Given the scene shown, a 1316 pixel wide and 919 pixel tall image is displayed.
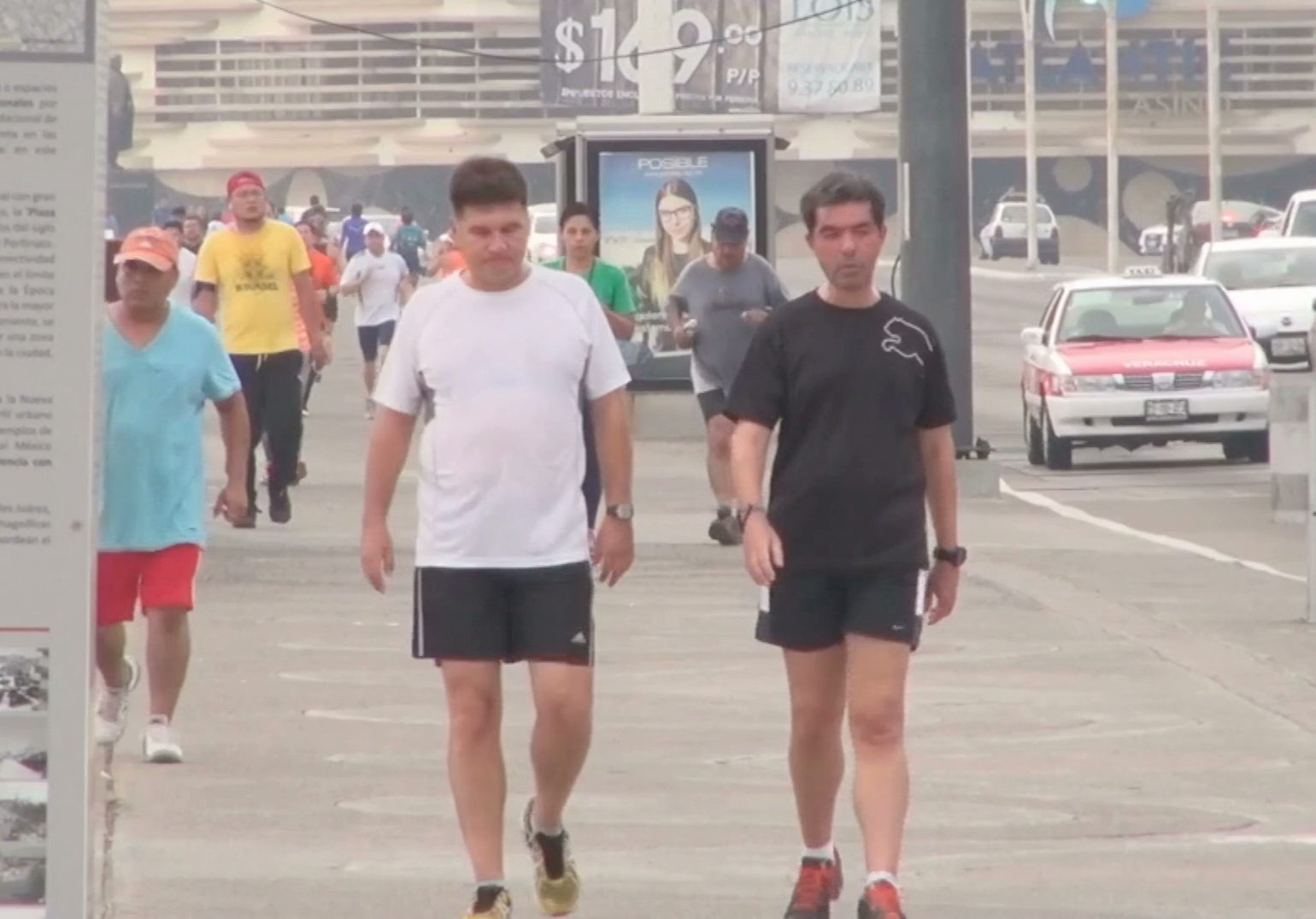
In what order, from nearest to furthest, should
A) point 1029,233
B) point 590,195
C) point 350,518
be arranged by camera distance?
point 350,518 < point 590,195 < point 1029,233

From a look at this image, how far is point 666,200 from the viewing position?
2686 centimetres

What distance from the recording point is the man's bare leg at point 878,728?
7.58 m

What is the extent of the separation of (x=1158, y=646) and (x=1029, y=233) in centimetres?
6739

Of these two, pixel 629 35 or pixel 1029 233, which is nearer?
pixel 629 35

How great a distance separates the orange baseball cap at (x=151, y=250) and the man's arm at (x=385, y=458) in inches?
85.0

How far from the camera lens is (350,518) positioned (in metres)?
19.3

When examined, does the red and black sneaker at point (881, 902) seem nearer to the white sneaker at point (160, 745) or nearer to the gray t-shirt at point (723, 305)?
the white sneaker at point (160, 745)

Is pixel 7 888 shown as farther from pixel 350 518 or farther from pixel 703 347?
pixel 350 518

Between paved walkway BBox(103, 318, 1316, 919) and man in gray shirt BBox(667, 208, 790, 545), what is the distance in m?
1.13

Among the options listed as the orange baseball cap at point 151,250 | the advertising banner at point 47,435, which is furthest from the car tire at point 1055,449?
the advertising banner at point 47,435

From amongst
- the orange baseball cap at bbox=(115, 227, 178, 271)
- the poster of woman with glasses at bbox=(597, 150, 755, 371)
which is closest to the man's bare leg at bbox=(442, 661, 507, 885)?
the orange baseball cap at bbox=(115, 227, 178, 271)

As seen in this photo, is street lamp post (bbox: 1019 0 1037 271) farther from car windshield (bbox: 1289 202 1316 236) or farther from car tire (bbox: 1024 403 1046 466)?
car tire (bbox: 1024 403 1046 466)

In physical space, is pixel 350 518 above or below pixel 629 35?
below

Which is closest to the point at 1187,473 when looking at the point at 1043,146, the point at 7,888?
the point at 7,888
